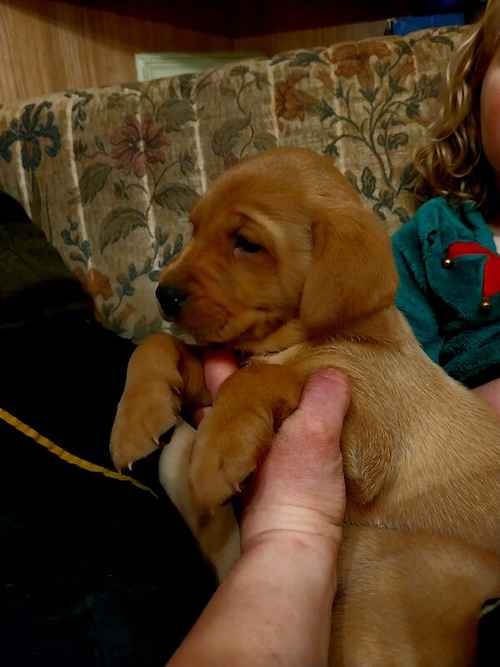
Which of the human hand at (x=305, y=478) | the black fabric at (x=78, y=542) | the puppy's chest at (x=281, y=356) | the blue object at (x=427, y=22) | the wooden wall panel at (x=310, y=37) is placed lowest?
the black fabric at (x=78, y=542)

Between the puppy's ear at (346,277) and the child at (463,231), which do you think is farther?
the child at (463,231)

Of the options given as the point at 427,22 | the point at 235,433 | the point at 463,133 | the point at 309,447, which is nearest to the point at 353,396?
the point at 309,447

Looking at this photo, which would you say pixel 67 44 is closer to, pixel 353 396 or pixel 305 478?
pixel 353 396

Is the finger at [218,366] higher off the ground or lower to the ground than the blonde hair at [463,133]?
lower

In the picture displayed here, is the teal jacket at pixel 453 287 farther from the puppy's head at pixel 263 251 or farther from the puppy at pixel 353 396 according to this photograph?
the puppy's head at pixel 263 251

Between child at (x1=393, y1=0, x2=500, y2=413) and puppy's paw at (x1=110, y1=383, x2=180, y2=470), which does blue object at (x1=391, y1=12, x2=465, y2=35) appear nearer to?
child at (x1=393, y1=0, x2=500, y2=413)

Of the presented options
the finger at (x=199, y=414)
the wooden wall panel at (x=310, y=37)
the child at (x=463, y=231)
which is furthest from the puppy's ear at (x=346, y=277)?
the wooden wall panel at (x=310, y=37)

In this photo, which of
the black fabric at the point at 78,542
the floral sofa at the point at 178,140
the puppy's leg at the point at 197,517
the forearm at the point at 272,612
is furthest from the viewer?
the floral sofa at the point at 178,140
